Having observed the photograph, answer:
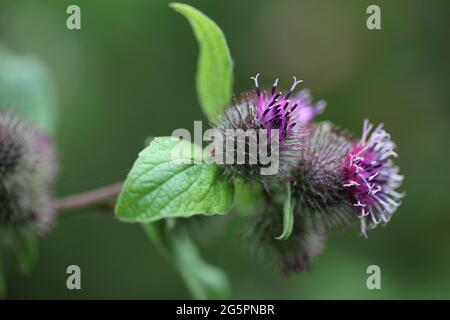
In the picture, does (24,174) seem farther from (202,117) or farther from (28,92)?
(202,117)

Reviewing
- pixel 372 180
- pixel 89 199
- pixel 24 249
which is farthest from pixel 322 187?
pixel 24 249

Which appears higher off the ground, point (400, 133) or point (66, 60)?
point (66, 60)

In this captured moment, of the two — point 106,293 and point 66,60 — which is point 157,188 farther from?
point 66,60

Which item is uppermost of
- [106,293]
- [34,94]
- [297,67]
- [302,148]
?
[297,67]

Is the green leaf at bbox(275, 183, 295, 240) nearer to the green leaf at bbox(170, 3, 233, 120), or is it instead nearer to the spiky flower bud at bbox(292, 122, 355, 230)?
the spiky flower bud at bbox(292, 122, 355, 230)

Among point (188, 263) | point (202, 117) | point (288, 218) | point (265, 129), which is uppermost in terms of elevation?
point (202, 117)

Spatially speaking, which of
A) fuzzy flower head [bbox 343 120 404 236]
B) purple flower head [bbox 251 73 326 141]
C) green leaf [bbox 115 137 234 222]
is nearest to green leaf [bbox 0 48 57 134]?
green leaf [bbox 115 137 234 222]
